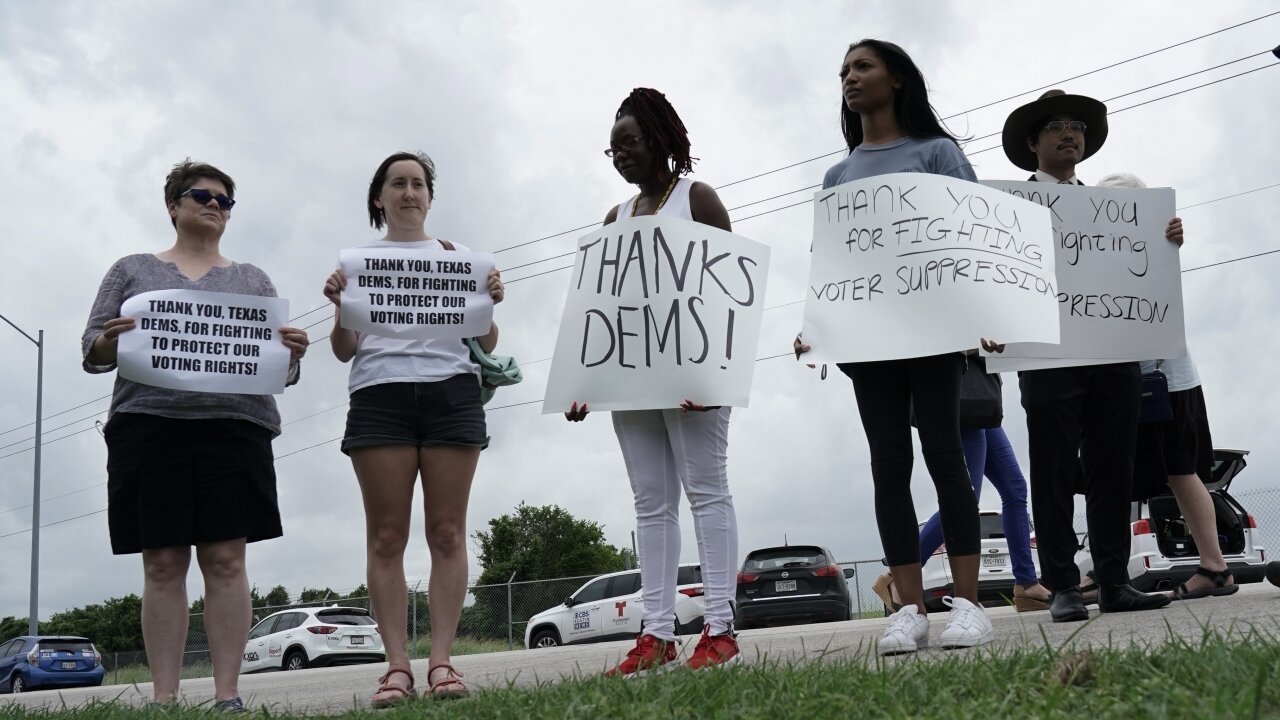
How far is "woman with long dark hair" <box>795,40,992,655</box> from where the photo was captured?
12.8ft

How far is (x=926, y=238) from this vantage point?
13.5ft

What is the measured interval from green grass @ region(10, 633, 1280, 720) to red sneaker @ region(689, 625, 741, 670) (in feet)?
2.30

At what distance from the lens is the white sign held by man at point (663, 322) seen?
398cm

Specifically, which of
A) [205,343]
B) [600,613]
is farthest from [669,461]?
[600,613]

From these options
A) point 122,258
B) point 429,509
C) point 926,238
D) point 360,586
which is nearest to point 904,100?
point 926,238

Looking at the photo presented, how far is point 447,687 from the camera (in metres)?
3.68

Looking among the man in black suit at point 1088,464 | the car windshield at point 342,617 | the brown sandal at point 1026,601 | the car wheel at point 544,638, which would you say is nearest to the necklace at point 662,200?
the man in black suit at point 1088,464

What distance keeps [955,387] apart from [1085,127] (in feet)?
6.44

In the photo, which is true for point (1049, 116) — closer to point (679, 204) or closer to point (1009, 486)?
point (679, 204)

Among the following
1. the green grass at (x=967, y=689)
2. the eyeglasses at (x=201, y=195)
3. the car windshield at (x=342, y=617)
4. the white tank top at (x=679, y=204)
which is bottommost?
the car windshield at (x=342, y=617)

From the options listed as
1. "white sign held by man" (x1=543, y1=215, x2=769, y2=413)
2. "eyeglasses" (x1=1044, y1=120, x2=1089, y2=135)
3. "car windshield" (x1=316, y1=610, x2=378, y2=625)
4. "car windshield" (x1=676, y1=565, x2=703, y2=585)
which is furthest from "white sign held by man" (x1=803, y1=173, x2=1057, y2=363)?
"car windshield" (x1=316, y1=610, x2=378, y2=625)

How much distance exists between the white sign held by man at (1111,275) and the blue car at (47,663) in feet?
80.9

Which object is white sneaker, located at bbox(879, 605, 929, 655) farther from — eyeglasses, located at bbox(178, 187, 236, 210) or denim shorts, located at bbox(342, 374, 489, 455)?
eyeglasses, located at bbox(178, 187, 236, 210)

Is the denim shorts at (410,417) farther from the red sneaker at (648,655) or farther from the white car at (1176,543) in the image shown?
the white car at (1176,543)
